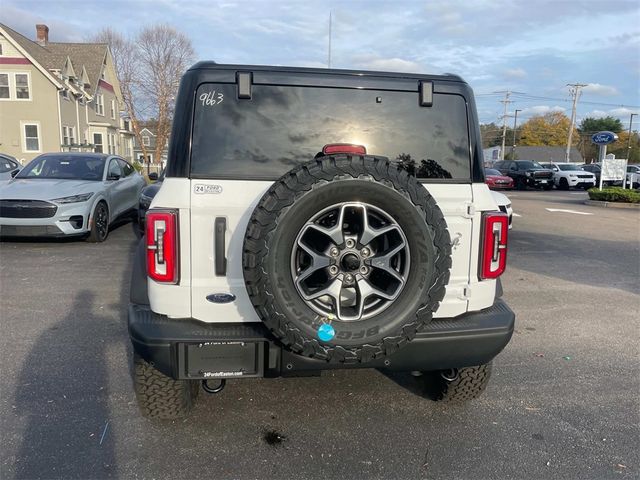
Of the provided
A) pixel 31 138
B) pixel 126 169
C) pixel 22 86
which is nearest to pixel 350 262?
pixel 126 169

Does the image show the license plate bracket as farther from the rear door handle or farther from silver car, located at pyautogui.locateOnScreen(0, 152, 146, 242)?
silver car, located at pyautogui.locateOnScreen(0, 152, 146, 242)

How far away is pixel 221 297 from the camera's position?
2.71m

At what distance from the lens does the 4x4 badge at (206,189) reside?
2.65 meters

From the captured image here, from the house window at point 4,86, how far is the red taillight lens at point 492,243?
107ft

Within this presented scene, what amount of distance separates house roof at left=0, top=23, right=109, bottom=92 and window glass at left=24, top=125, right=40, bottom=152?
164 inches

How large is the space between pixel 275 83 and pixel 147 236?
3.50 ft

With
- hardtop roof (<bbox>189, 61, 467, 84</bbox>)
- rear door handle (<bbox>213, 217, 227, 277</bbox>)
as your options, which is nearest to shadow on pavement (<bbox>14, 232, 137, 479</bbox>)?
rear door handle (<bbox>213, 217, 227, 277</bbox>)

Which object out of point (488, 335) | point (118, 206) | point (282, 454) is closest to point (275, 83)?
point (488, 335)

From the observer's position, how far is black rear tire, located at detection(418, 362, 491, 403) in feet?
10.6

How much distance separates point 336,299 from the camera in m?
2.49

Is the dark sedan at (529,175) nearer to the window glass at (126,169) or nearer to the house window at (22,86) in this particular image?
the window glass at (126,169)

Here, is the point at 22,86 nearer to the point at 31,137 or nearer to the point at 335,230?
the point at 31,137

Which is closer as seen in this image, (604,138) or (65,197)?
(65,197)

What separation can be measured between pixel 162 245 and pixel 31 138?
3088 centimetres
